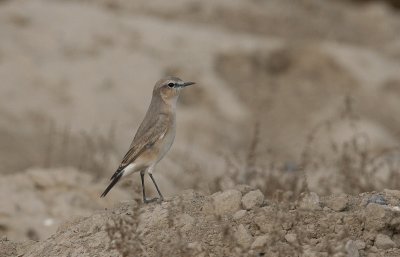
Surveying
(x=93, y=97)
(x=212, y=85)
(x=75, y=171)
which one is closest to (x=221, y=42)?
(x=212, y=85)

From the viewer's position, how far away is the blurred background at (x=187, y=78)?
1404cm

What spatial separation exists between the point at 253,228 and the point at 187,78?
34.0 feet

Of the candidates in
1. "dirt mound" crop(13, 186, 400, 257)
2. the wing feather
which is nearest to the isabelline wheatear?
the wing feather

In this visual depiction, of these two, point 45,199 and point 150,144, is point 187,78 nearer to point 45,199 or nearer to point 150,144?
point 45,199

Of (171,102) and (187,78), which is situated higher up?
(171,102)

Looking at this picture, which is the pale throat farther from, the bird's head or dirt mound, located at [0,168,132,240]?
dirt mound, located at [0,168,132,240]

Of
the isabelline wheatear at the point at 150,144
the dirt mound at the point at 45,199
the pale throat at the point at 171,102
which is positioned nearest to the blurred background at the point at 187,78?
the dirt mound at the point at 45,199

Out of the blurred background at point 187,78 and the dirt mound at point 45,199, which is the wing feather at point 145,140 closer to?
the dirt mound at point 45,199

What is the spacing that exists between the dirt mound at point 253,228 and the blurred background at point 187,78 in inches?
210

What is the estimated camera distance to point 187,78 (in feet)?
54.4

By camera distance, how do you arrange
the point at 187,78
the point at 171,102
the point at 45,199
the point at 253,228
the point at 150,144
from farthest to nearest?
the point at 187,78 → the point at 45,199 → the point at 171,102 → the point at 150,144 → the point at 253,228

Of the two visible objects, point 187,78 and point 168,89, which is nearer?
point 168,89

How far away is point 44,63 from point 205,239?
1055cm

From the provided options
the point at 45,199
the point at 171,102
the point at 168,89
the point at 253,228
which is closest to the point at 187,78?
the point at 45,199
